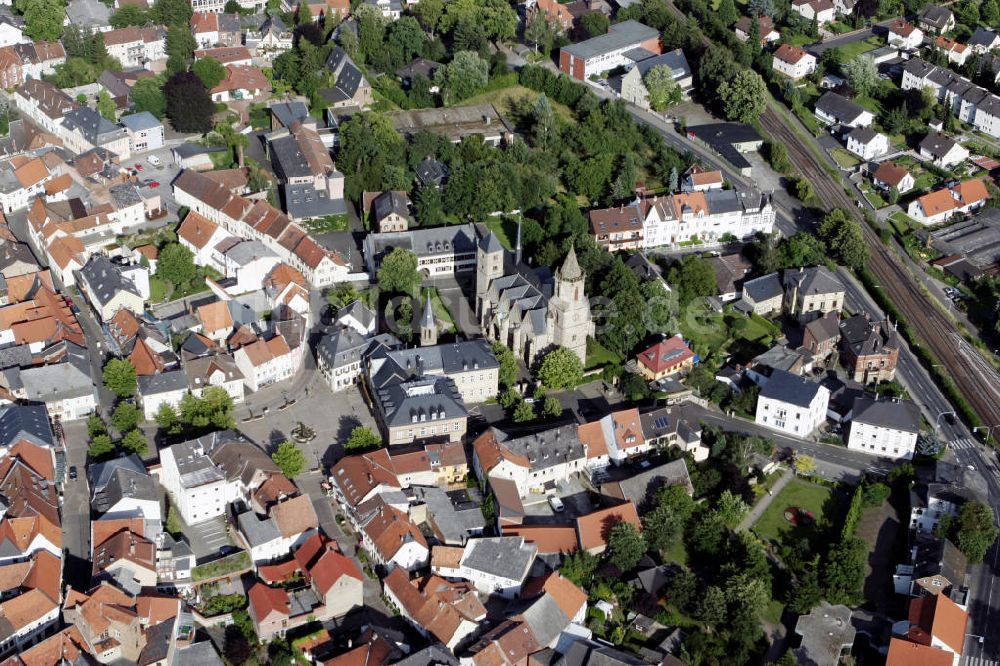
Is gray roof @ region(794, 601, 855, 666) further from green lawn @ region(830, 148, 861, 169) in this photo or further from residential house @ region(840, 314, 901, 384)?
green lawn @ region(830, 148, 861, 169)

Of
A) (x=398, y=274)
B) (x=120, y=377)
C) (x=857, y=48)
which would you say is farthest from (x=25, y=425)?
(x=857, y=48)

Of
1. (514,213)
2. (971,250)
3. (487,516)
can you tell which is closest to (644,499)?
(487,516)

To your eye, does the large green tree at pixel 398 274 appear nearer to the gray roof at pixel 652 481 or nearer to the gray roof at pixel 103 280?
the gray roof at pixel 103 280

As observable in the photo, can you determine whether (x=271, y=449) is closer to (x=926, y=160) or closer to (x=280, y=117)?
(x=280, y=117)

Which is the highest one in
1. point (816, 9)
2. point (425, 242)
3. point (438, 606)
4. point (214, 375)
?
point (214, 375)

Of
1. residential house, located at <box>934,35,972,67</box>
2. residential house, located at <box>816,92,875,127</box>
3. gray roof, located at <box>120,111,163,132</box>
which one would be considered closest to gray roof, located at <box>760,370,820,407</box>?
residential house, located at <box>816,92,875,127</box>

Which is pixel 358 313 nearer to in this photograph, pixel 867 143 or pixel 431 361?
pixel 431 361
